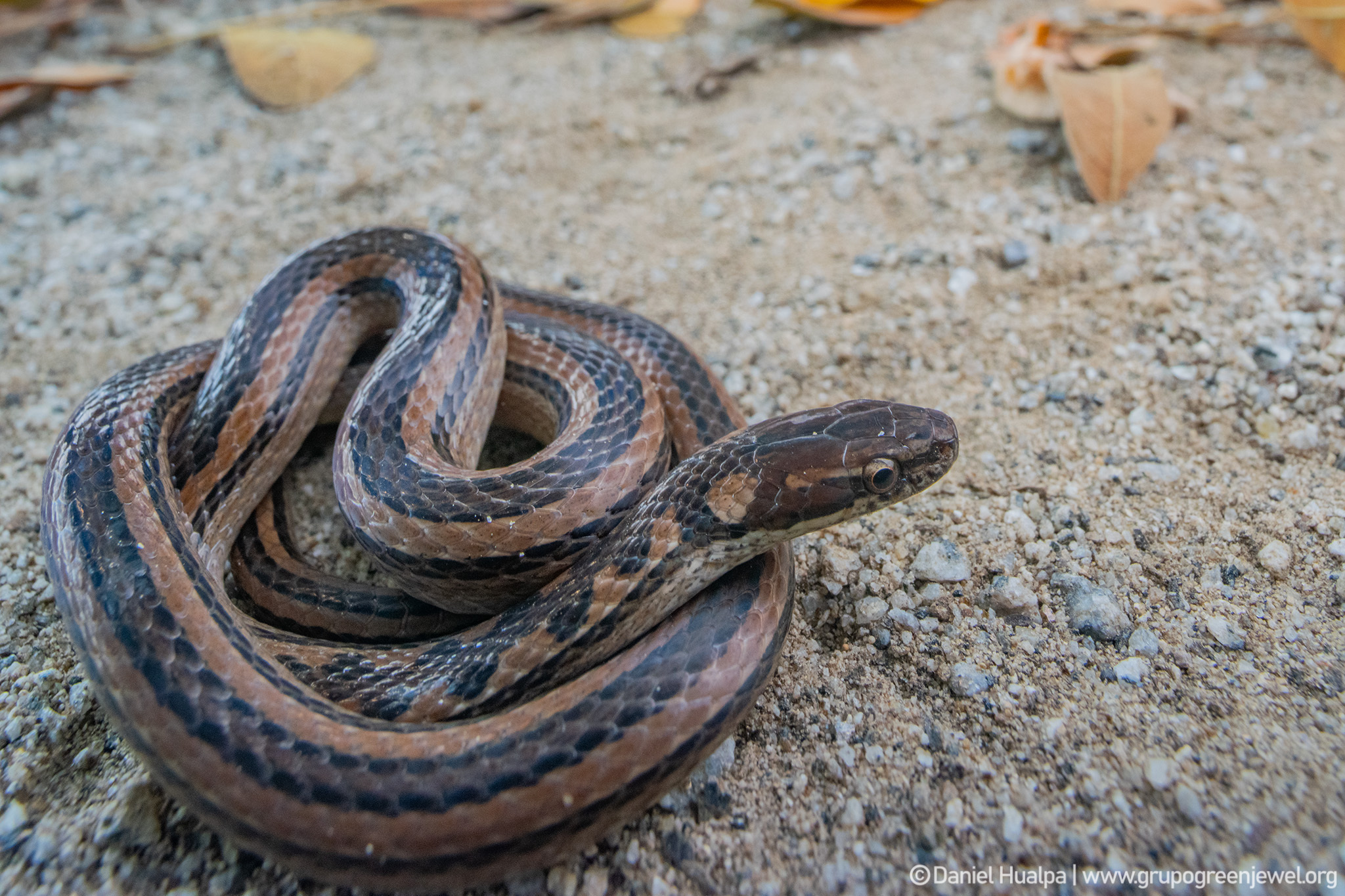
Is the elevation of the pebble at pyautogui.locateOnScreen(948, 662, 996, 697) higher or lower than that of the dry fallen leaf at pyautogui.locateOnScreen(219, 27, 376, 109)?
lower

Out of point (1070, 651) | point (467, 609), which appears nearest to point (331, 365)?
point (467, 609)

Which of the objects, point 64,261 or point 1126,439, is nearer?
point 1126,439

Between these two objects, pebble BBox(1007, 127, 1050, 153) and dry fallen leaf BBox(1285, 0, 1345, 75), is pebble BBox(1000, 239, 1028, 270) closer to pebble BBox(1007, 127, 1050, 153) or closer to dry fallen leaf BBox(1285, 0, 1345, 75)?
pebble BBox(1007, 127, 1050, 153)

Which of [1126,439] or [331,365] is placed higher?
[331,365]

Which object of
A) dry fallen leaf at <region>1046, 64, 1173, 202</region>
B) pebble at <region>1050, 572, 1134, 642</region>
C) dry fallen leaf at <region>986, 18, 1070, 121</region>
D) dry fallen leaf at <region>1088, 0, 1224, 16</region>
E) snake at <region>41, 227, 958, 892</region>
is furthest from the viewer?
dry fallen leaf at <region>1088, 0, 1224, 16</region>

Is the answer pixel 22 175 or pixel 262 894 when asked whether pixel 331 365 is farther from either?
pixel 22 175

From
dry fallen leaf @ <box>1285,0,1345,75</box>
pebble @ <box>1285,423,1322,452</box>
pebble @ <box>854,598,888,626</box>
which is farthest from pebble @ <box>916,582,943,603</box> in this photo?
dry fallen leaf @ <box>1285,0,1345,75</box>

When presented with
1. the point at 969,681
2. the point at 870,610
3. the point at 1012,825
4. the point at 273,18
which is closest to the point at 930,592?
the point at 870,610
